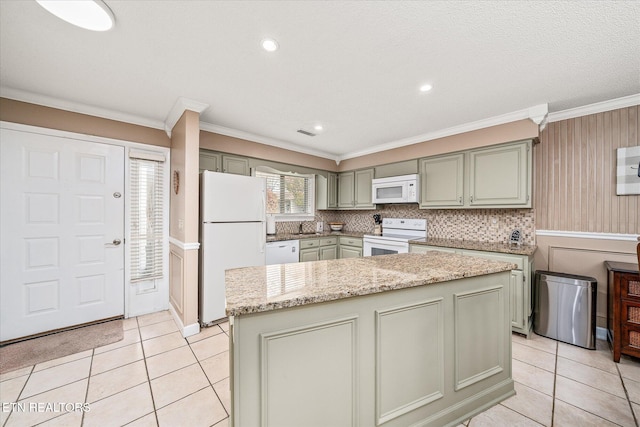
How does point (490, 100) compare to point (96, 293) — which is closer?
point (490, 100)

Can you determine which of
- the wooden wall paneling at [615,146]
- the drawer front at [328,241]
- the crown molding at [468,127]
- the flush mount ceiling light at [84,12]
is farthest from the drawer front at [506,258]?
the flush mount ceiling light at [84,12]

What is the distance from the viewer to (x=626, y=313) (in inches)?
83.4

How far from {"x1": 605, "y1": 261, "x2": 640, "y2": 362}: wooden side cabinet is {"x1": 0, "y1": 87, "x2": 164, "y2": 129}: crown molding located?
507cm

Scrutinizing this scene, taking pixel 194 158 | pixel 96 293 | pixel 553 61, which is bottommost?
pixel 96 293

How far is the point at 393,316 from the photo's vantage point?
1308mm

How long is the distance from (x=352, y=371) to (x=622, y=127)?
3.55 meters

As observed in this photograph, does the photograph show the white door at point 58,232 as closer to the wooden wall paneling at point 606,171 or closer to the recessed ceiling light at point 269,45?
the recessed ceiling light at point 269,45

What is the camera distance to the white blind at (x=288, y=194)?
14.4ft

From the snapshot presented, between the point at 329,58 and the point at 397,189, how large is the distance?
2505mm

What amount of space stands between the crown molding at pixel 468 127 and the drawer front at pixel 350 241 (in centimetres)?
159

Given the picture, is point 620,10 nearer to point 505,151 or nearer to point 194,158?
point 505,151

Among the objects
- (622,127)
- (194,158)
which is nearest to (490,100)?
(622,127)

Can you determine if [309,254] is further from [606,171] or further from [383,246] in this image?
[606,171]

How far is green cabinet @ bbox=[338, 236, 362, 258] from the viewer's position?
4371 millimetres
